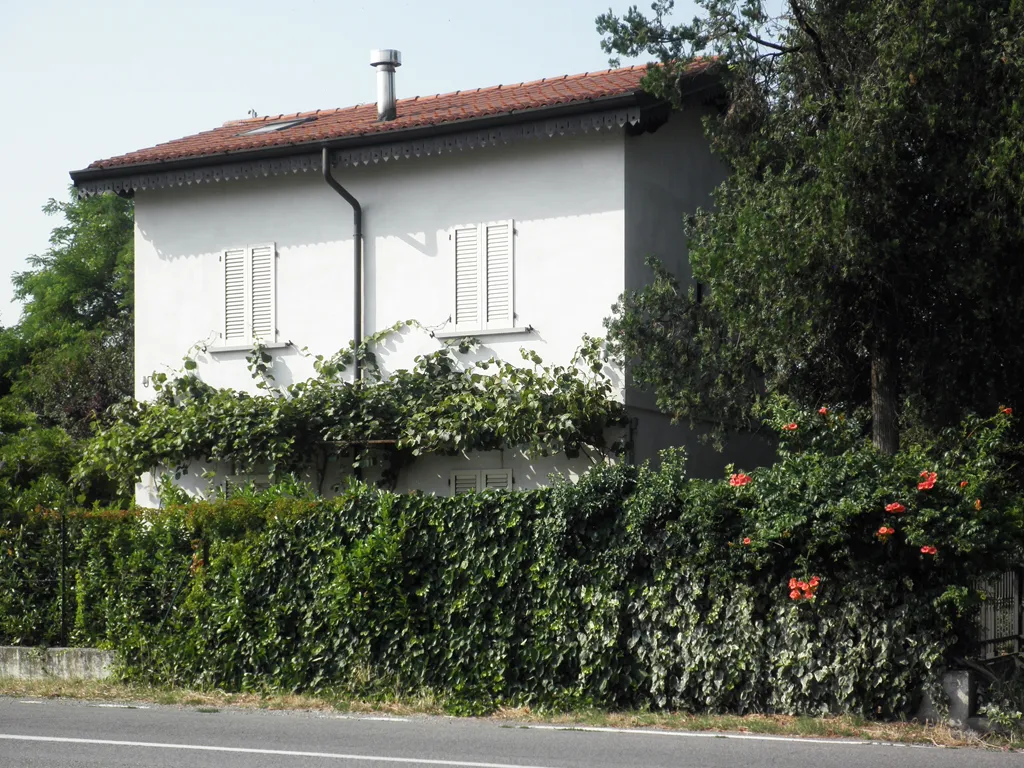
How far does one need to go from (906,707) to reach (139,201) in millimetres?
14149

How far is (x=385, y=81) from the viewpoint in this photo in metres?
20.2

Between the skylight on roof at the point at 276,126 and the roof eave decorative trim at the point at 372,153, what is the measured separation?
5.60ft

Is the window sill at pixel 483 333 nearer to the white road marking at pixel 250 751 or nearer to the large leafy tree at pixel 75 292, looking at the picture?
the white road marking at pixel 250 751

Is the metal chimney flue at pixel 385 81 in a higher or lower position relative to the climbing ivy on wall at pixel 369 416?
higher

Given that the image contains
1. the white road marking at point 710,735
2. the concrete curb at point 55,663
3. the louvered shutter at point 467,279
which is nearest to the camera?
the white road marking at point 710,735

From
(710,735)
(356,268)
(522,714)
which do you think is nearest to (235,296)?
(356,268)

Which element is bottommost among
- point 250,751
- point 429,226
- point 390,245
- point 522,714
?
→ point 522,714

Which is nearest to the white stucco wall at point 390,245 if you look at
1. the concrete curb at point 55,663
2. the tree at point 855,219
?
the tree at point 855,219

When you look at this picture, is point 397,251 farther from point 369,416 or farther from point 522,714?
point 522,714

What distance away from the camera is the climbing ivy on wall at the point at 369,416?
16703 millimetres

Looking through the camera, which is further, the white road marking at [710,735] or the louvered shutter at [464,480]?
the louvered shutter at [464,480]

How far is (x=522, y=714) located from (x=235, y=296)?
9.49m

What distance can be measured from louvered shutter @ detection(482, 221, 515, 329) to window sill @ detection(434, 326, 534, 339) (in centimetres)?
6

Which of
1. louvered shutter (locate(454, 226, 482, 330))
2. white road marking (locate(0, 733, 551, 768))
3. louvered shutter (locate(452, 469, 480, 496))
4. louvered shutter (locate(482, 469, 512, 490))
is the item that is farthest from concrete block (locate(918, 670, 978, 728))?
louvered shutter (locate(454, 226, 482, 330))
